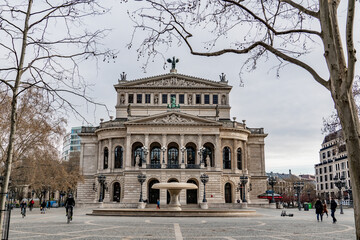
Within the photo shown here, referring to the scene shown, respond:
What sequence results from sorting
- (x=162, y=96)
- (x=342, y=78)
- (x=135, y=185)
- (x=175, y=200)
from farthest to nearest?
(x=162, y=96), (x=135, y=185), (x=175, y=200), (x=342, y=78)

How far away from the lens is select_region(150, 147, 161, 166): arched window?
2129 inches

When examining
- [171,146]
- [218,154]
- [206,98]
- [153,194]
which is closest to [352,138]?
[218,154]

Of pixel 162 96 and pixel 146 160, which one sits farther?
pixel 162 96

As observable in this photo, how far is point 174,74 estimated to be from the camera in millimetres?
59656

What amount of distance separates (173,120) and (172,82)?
10.1 m

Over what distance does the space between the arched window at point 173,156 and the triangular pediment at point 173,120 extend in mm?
5176

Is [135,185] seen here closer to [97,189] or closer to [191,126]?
[97,189]

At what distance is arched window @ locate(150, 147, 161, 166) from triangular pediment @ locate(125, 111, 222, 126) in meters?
5.26

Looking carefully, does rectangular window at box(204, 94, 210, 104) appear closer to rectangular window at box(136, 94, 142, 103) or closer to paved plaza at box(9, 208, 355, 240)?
rectangular window at box(136, 94, 142, 103)

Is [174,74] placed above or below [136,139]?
above

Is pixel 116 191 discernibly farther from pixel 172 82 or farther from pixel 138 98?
pixel 172 82

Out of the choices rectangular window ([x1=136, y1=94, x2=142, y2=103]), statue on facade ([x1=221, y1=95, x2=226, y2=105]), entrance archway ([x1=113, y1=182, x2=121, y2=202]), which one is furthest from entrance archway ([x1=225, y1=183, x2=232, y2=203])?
rectangular window ([x1=136, y1=94, x2=142, y2=103])

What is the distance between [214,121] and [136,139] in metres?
12.0

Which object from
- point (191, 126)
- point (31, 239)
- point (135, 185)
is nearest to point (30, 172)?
point (135, 185)
